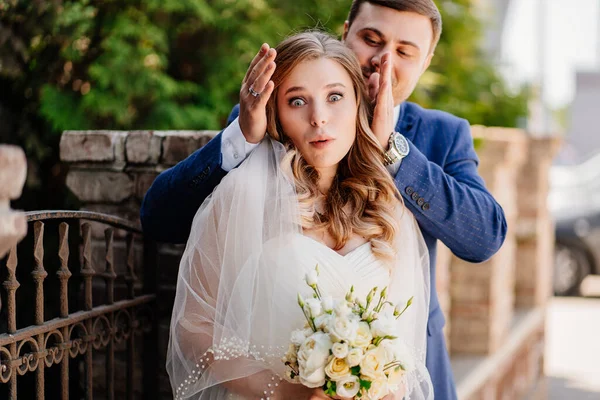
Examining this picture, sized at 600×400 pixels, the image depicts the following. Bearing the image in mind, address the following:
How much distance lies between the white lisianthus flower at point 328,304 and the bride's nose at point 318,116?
0.56 meters

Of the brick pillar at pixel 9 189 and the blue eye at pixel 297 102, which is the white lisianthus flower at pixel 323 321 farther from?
the brick pillar at pixel 9 189

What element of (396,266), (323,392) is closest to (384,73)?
(396,266)

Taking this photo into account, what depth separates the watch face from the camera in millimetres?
2525

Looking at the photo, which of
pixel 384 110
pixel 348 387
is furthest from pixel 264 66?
pixel 348 387

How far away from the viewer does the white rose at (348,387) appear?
1996mm

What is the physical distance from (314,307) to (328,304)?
4 centimetres

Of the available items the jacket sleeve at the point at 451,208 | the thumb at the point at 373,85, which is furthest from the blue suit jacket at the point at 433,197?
the thumb at the point at 373,85

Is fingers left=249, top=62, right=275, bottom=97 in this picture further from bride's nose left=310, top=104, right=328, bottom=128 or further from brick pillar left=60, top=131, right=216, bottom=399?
brick pillar left=60, top=131, right=216, bottom=399

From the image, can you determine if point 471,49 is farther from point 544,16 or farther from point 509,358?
point 544,16

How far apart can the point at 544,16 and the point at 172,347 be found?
21964 mm

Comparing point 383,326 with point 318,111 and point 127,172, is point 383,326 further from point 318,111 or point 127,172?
point 127,172

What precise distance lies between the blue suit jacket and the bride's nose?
0.33 meters

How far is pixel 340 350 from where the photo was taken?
1.97 m

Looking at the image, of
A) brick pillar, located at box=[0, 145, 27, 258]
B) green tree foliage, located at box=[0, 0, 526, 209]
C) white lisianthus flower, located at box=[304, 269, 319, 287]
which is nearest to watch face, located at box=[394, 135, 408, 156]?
white lisianthus flower, located at box=[304, 269, 319, 287]
